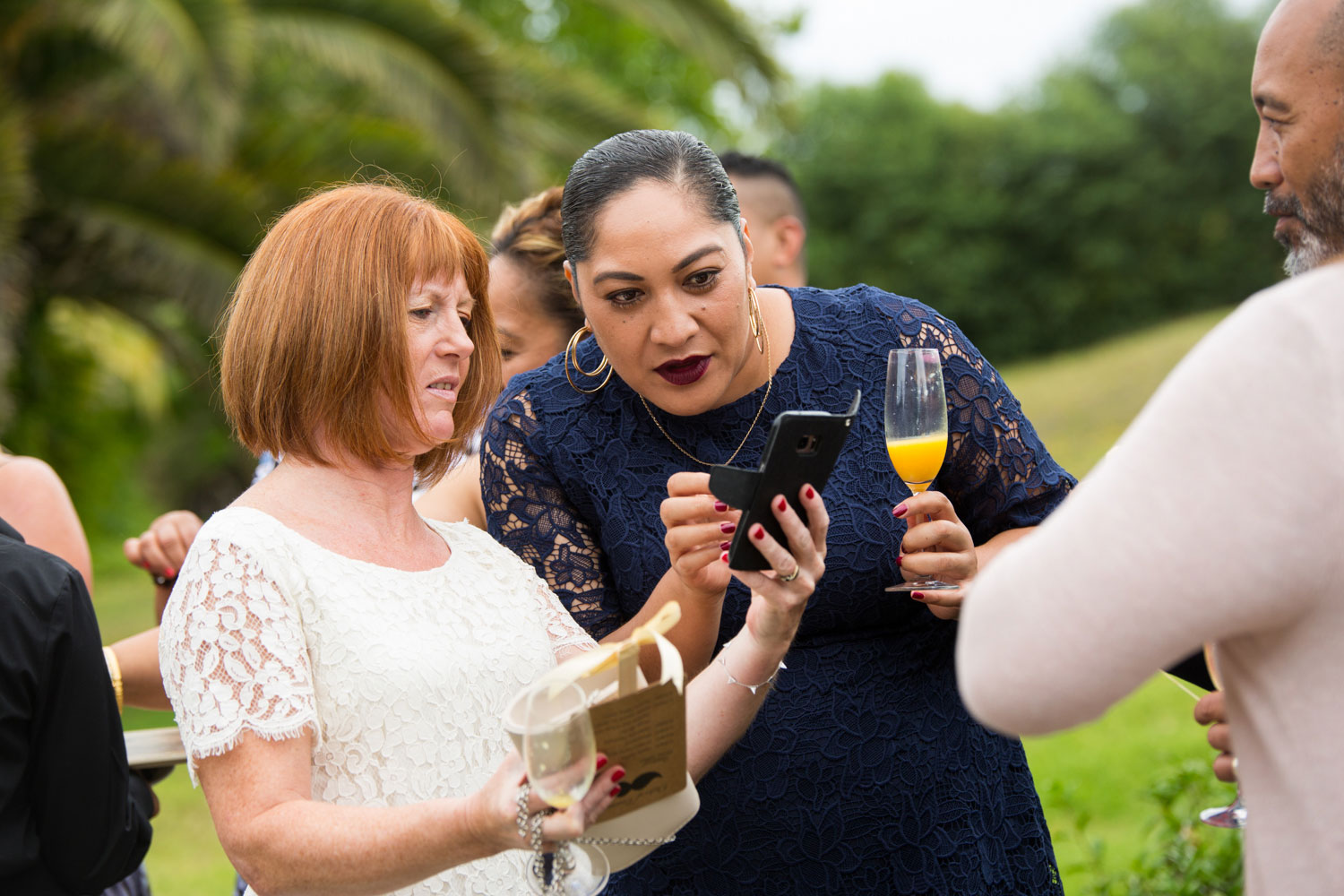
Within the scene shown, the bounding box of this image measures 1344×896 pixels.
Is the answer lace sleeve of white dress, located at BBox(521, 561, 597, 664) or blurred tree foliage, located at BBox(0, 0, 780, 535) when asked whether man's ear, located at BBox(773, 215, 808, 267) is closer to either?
lace sleeve of white dress, located at BBox(521, 561, 597, 664)

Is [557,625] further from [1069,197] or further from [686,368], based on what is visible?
[1069,197]

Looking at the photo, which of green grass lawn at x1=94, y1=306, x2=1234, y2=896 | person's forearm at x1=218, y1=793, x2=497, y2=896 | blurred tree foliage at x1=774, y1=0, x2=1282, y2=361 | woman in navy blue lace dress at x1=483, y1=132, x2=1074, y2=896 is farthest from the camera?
blurred tree foliage at x1=774, y1=0, x2=1282, y2=361

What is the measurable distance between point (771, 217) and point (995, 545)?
10.1ft

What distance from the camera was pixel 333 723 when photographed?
2.19 metres

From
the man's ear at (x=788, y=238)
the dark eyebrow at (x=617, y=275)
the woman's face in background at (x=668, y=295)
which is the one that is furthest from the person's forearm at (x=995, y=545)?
the man's ear at (x=788, y=238)

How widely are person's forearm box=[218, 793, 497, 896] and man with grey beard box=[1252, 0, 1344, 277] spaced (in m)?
1.45

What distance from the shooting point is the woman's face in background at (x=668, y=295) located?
8.89 ft

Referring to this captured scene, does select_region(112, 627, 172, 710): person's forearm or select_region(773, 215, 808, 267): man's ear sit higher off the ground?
select_region(773, 215, 808, 267): man's ear

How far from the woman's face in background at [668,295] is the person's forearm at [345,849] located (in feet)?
3.81

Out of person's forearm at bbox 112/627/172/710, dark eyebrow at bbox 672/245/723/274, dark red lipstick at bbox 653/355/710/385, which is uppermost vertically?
dark eyebrow at bbox 672/245/723/274

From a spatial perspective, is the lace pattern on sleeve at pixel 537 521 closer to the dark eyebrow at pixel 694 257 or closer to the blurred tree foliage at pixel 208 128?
the dark eyebrow at pixel 694 257

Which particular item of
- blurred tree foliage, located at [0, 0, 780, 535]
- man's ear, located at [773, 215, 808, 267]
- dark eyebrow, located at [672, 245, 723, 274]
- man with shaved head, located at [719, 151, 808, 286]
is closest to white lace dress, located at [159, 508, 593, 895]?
dark eyebrow, located at [672, 245, 723, 274]

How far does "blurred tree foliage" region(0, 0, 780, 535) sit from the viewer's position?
349 inches

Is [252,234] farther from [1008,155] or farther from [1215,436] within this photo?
[1008,155]
